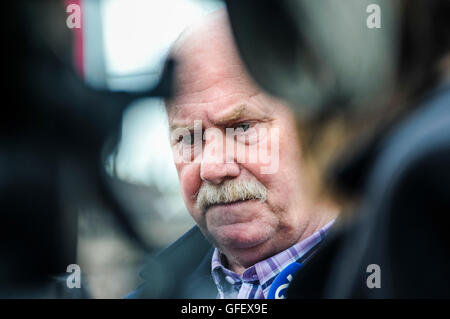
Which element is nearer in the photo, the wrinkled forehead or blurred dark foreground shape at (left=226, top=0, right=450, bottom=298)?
blurred dark foreground shape at (left=226, top=0, right=450, bottom=298)

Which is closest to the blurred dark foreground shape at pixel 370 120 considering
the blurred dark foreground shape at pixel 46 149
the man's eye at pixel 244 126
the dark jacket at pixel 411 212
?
the dark jacket at pixel 411 212

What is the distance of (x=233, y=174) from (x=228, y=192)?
2.1 inches

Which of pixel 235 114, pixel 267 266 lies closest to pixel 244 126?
pixel 235 114

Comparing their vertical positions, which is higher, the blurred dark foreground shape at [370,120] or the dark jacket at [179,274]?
the blurred dark foreground shape at [370,120]

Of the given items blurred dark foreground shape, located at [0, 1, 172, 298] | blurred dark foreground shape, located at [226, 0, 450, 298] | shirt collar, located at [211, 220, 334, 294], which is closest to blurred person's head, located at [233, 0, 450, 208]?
blurred dark foreground shape, located at [226, 0, 450, 298]

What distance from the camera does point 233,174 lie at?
4.71 feet

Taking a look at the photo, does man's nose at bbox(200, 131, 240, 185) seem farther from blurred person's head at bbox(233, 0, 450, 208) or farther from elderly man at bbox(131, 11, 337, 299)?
blurred person's head at bbox(233, 0, 450, 208)

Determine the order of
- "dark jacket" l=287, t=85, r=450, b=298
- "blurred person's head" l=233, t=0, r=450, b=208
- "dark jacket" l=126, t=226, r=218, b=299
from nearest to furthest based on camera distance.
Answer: "dark jacket" l=287, t=85, r=450, b=298 < "blurred person's head" l=233, t=0, r=450, b=208 < "dark jacket" l=126, t=226, r=218, b=299

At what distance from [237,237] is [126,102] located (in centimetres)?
51

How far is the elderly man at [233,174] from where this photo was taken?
1.42 meters

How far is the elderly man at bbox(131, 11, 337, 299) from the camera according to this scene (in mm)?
1415

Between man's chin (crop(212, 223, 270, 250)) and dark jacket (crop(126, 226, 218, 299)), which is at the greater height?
man's chin (crop(212, 223, 270, 250))

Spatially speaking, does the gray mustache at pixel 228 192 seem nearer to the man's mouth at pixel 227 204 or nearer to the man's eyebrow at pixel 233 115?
the man's mouth at pixel 227 204

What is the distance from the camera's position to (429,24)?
1.11m
